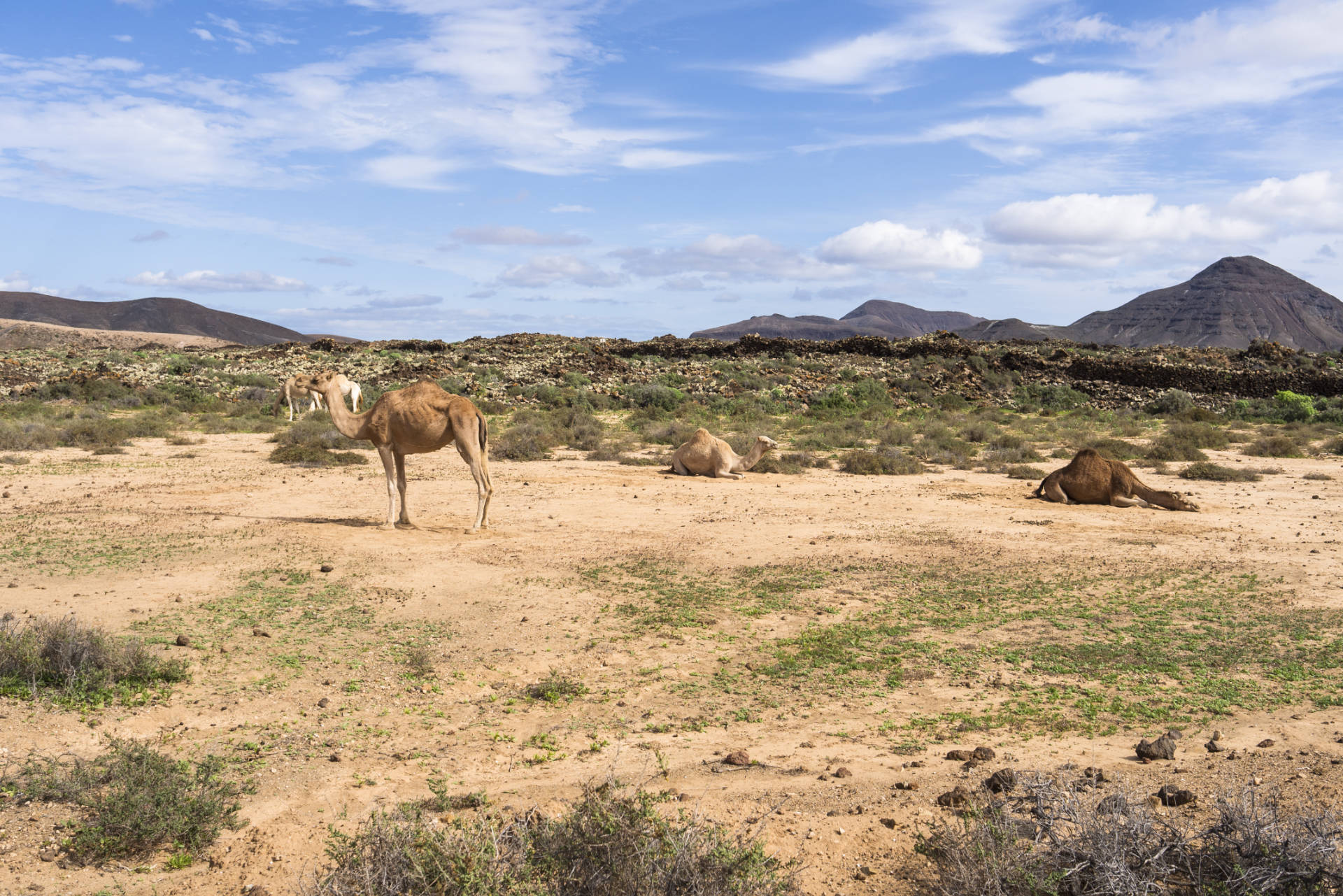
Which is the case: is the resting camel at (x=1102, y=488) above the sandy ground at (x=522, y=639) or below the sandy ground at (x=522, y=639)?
above

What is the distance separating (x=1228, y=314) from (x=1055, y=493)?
9750 cm

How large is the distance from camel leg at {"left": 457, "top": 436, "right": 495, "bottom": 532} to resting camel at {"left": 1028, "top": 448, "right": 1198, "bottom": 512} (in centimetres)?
900

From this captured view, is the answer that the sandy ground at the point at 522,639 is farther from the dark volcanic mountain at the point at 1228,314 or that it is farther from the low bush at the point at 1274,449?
the dark volcanic mountain at the point at 1228,314

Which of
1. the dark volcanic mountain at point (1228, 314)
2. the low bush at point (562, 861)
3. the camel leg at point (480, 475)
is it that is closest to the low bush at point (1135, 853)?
the low bush at point (562, 861)

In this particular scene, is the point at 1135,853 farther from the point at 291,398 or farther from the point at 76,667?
the point at 291,398

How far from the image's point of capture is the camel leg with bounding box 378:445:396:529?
1227cm

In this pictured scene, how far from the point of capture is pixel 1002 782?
15.9ft

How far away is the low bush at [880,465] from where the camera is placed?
62.4 ft

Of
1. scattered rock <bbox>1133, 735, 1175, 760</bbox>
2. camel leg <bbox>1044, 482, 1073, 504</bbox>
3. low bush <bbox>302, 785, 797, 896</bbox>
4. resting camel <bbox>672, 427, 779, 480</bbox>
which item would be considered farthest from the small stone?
resting camel <bbox>672, 427, 779, 480</bbox>

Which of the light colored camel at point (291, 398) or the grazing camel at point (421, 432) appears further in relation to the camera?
the light colored camel at point (291, 398)

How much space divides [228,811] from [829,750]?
3.28 meters

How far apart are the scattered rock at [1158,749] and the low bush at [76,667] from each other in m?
6.23

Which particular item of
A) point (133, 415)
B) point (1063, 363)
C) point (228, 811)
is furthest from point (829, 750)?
point (1063, 363)

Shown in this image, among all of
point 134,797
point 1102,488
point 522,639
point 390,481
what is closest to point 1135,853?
point 134,797
